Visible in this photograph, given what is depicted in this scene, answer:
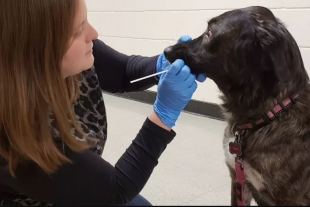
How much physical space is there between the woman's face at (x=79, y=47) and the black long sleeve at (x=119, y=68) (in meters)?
0.43

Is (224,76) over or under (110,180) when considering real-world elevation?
over

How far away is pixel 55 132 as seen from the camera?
1.07 m

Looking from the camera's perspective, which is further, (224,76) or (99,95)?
(99,95)

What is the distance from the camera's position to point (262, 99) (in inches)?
50.2

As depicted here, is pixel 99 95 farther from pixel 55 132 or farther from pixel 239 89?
pixel 239 89

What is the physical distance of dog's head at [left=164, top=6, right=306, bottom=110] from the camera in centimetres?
118

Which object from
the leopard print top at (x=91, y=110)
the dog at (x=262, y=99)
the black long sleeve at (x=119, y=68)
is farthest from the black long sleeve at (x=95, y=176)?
the black long sleeve at (x=119, y=68)

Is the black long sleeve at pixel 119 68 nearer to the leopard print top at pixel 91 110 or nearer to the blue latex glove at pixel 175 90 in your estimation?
the leopard print top at pixel 91 110

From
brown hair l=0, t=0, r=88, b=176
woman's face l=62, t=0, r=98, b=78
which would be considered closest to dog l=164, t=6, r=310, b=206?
woman's face l=62, t=0, r=98, b=78

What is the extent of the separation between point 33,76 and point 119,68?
623mm

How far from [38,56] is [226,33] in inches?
24.8

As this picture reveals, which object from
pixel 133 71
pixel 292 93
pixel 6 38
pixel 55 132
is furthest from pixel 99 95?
pixel 292 93

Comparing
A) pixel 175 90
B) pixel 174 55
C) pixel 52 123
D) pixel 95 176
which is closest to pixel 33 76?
pixel 52 123

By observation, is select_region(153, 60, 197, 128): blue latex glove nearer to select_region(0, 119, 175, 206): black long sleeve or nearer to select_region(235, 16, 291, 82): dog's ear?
select_region(0, 119, 175, 206): black long sleeve
